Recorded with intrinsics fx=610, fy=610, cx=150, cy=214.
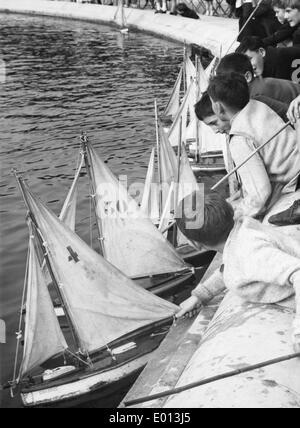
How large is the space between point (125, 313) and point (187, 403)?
4.54 metres

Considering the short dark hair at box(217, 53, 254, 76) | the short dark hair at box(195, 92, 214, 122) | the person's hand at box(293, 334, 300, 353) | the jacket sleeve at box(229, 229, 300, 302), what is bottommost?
the person's hand at box(293, 334, 300, 353)

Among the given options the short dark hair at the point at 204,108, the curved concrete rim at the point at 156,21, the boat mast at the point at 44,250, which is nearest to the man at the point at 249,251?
the short dark hair at the point at 204,108

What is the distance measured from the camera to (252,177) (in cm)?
592

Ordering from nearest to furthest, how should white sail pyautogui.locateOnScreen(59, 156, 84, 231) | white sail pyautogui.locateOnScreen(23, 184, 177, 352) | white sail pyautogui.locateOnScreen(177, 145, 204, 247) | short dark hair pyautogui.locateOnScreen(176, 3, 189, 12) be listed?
1. white sail pyautogui.locateOnScreen(23, 184, 177, 352)
2. white sail pyautogui.locateOnScreen(59, 156, 84, 231)
3. white sail pyautogui.locateOnScreen(177, 145, 204, 247)
4. short dark hair pyautogui.locateOnScreen(176, 3, 189, 12)

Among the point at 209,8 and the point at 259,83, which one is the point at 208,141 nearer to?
the point at 259,83

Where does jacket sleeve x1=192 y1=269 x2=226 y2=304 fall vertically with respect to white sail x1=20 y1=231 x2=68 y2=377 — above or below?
above

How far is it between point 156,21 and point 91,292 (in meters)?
40.0

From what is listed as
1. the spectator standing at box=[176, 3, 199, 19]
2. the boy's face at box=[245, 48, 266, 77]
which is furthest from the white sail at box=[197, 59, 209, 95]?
the spectator standing at box=[176, 3, 199, 19]

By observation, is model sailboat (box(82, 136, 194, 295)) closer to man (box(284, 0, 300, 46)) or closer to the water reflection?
the water reflection

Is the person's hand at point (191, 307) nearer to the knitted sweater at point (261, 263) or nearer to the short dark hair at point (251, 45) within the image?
the knitted sweater at point (261, 263)

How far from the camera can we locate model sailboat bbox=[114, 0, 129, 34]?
1893 inches

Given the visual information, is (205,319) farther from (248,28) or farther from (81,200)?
(81,200)

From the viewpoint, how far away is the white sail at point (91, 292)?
8.04 metres

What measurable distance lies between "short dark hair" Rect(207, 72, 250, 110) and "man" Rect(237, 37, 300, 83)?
383 cm
